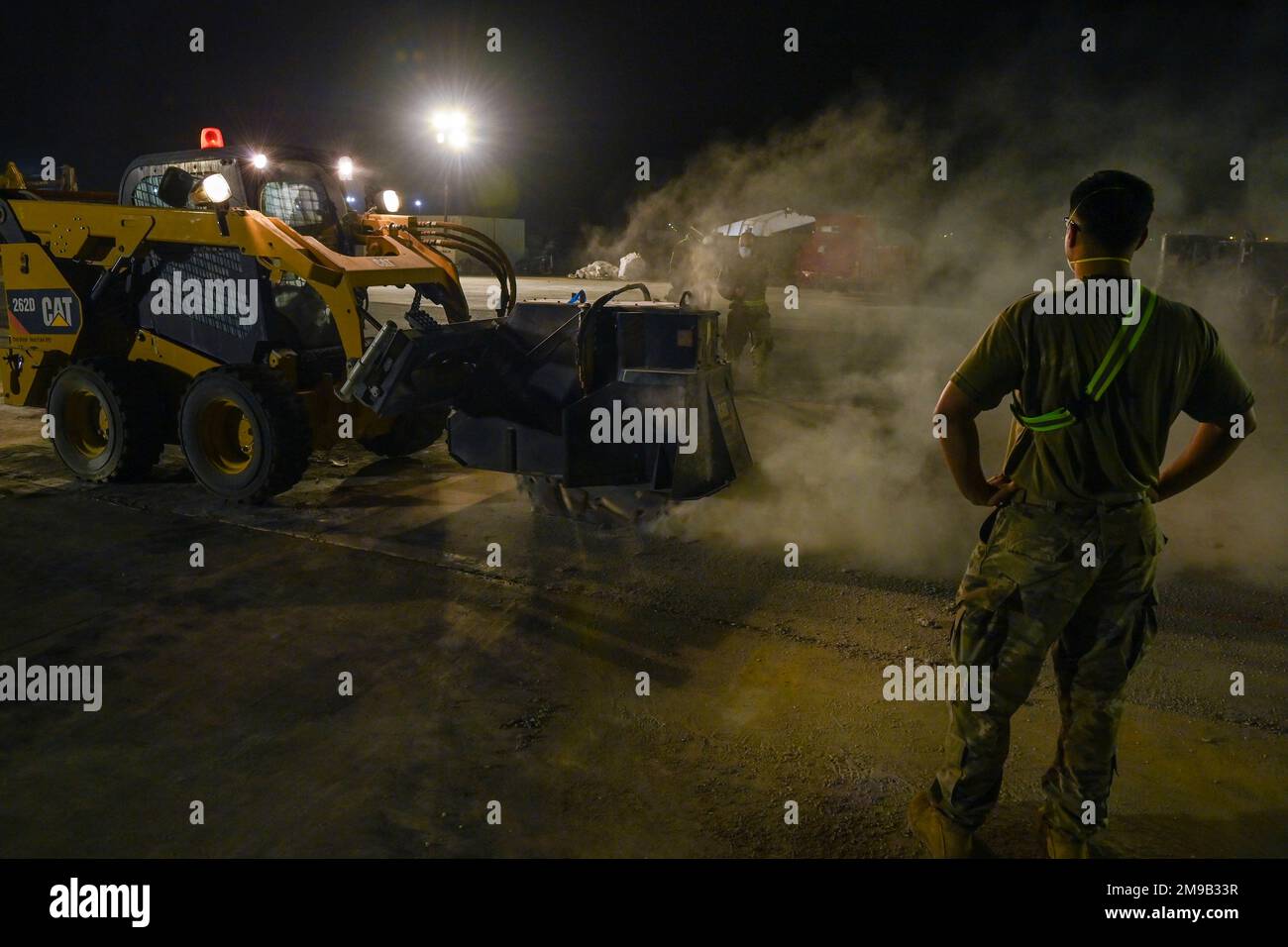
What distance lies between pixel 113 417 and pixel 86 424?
674 mm

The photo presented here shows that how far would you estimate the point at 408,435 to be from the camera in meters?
7.54

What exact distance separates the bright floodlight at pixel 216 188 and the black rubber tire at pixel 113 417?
1.66 meters

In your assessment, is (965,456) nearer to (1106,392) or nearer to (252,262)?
(1106,392)

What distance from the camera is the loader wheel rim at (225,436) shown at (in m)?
6.26

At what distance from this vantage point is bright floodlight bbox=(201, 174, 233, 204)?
5.79 metres

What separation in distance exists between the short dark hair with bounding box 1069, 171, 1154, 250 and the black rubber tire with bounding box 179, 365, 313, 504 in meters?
5.05

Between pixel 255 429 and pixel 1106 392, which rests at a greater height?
pixel 255 429

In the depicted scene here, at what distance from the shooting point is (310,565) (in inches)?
199
